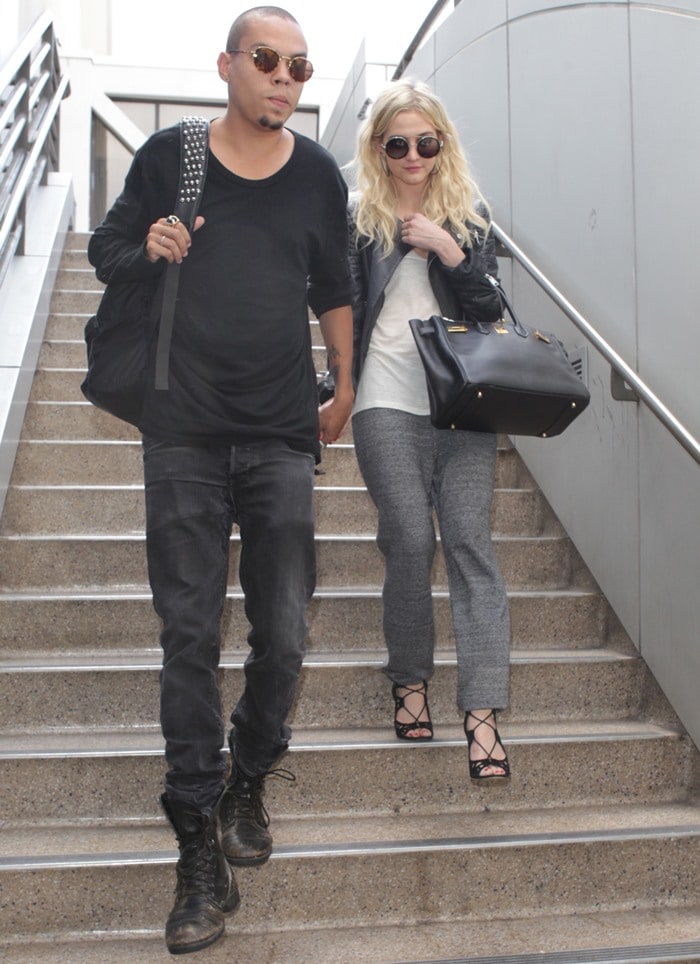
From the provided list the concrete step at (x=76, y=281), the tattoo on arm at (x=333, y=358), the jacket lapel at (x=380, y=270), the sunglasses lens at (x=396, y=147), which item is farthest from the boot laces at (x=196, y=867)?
the concrete step at (x=76, y=281)

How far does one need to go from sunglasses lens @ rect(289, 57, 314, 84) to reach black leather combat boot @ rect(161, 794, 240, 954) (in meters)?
1.55

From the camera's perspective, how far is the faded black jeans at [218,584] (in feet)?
7.42

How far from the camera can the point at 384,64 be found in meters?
8.57

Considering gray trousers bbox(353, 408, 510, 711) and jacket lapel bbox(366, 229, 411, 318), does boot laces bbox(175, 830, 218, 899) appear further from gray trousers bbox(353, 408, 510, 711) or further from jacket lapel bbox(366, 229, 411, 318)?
jacket lapel bbox(366, 229, 411, 318)

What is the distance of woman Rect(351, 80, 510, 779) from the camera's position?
2830mm

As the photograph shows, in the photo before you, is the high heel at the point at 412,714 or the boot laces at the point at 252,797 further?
the high heel at the point at 412,714

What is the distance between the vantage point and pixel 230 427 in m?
2.33

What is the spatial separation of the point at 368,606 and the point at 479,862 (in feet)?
3.68

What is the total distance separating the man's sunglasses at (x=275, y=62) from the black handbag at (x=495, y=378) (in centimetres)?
70

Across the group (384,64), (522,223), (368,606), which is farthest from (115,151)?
(368,606)

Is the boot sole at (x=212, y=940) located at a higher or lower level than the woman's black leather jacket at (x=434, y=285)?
lower

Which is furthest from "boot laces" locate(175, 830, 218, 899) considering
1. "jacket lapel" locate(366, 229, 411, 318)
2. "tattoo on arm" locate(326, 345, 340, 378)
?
"jacket lapel" locate(366, 229, 411, 318)

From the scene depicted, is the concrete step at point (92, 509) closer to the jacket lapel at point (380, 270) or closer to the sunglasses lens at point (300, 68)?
the jacket lapel at point (380, 270)

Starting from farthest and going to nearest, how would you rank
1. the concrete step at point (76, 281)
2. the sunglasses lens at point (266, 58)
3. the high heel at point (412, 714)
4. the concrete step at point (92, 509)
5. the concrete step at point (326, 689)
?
the concrete step at point (76, 281)
the concrete step at point (92, 509)
the concrete step at point (326, 689)
the high heel at point (412, 714)
the sunglasses lens at point (266, 58)
